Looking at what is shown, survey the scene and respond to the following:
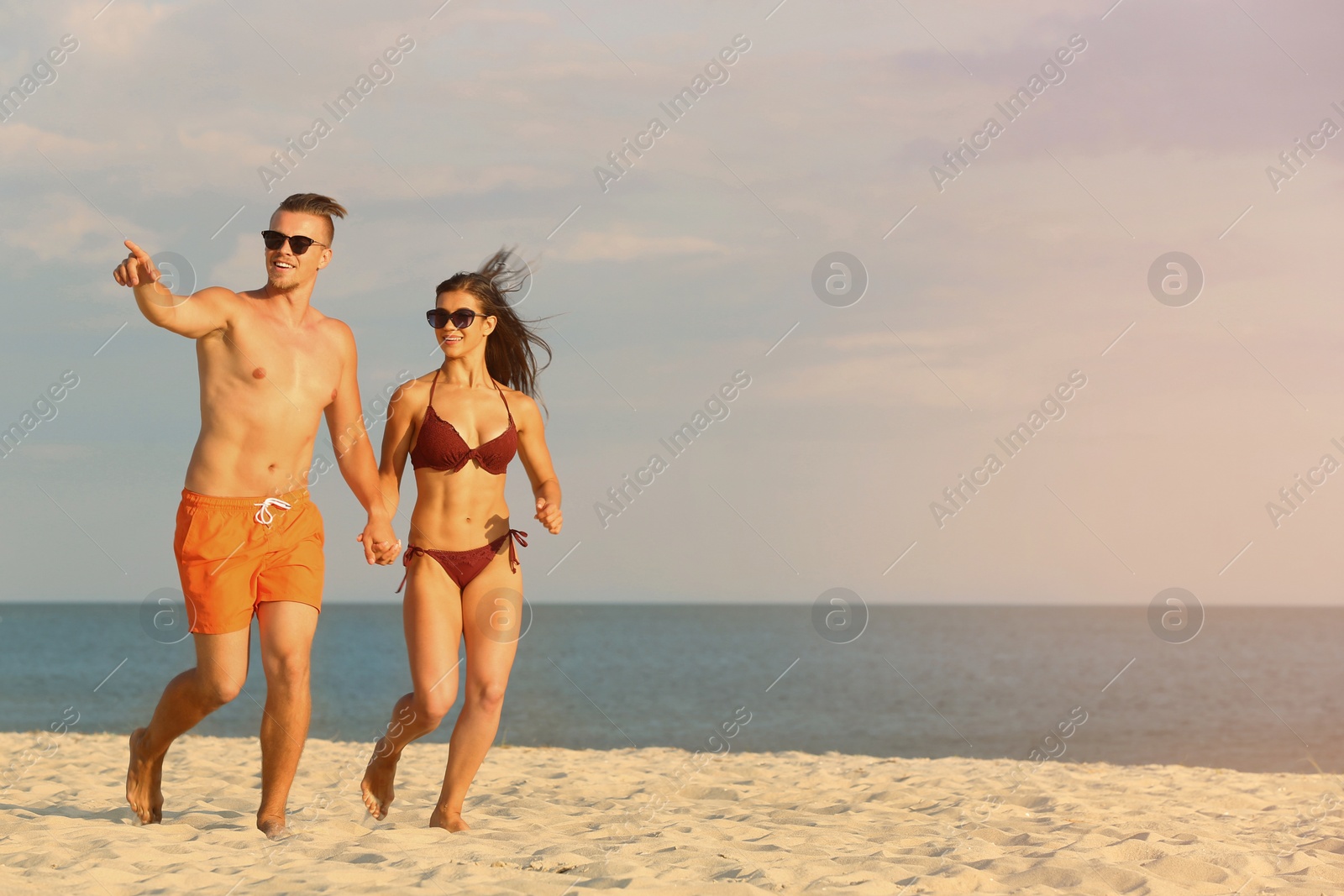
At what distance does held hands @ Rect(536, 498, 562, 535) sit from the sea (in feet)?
2.05

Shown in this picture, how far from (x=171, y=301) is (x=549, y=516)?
1878 mm

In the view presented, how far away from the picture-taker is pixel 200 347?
15.3ft

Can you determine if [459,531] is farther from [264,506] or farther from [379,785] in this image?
[379,785]

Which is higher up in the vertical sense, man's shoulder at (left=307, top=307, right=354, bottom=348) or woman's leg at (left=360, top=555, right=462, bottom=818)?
man's shoulder at (left=307, top=307, right=354, bottom=348)

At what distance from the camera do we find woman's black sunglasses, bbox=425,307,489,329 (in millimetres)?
5281

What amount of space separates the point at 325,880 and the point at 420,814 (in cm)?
221

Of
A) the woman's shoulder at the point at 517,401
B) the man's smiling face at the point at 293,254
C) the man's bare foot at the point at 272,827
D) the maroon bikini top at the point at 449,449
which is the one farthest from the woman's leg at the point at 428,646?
the man's smiling face at the point at 293,254

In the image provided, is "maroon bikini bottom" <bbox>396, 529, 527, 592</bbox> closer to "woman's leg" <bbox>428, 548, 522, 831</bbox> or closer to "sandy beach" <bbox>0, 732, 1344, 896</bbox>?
"woman's leg" <bbox>428, 548, 522, 831</bbox>

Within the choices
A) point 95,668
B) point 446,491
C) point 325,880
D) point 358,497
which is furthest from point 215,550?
point 95,668

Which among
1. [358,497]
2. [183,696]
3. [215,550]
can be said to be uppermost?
[358,497]

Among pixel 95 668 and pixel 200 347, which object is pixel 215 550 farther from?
pixel 95 668

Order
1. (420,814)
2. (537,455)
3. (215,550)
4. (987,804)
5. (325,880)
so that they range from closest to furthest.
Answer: (325,880)
(215,550)
(537,455)
(420,814)
(987,804)

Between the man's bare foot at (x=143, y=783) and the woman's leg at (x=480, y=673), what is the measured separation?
1216mm

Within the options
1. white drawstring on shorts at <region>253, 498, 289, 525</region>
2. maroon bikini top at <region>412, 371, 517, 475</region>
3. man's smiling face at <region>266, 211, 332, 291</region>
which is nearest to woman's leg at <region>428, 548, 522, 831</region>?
maroon bikini top at <region>412, 371, 517, 475</region>
